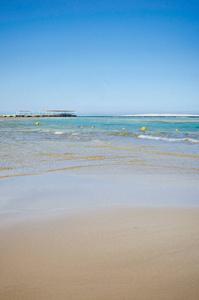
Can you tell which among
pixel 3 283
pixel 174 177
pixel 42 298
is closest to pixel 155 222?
pixel 42 298

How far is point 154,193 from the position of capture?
4.39 meters

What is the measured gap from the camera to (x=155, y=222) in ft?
10.1

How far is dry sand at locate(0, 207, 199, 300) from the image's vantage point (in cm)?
187

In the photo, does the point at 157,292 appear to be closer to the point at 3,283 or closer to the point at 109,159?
the point at 3,283

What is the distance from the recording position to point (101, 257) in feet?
7.47

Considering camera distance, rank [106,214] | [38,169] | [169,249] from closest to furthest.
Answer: [169,249]
[106,214]
[38,169]

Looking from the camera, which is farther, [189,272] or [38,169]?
[38,169]

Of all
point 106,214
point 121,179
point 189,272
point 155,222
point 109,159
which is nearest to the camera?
point 189,272

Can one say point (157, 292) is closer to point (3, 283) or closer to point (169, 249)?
point (169, 249)

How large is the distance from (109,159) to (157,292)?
6479mm

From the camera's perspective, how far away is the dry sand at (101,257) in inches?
73.8

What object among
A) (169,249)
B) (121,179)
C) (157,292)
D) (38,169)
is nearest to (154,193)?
(121,179)

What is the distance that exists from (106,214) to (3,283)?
5.62 feet

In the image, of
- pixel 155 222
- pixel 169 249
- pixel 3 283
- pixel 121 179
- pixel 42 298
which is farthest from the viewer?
pixel 121 179
